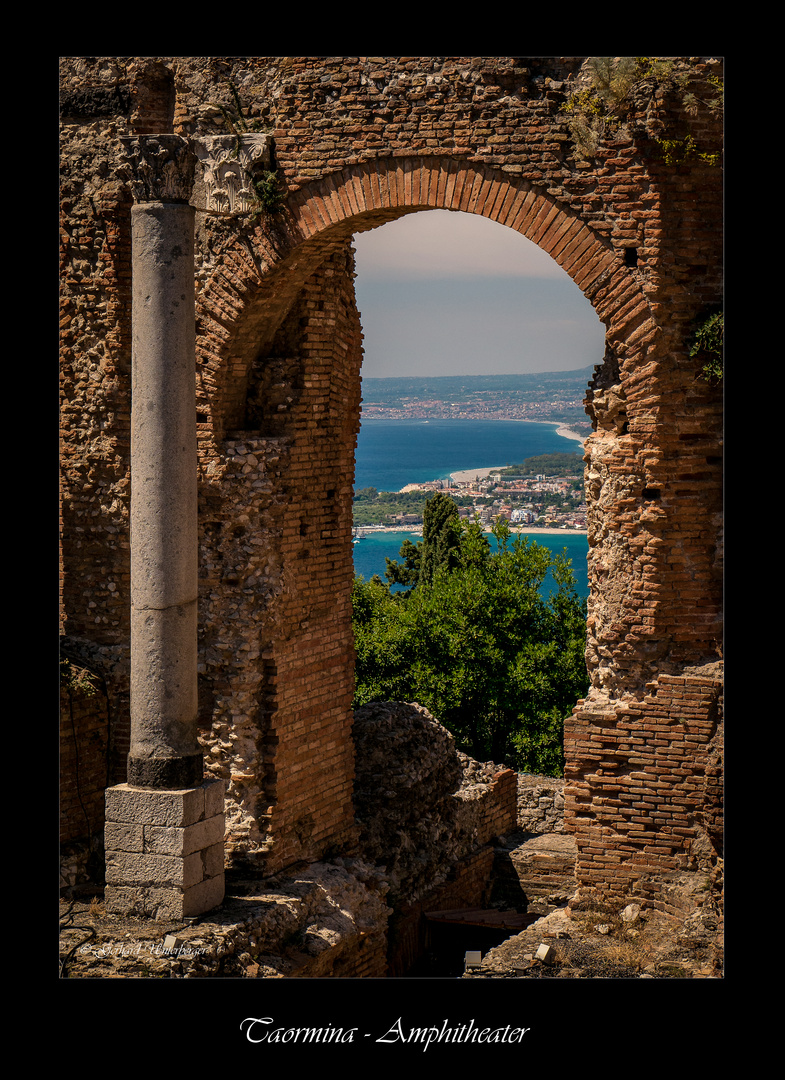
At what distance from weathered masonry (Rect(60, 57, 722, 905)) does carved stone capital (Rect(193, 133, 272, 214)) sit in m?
0.02

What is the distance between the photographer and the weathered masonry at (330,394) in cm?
854

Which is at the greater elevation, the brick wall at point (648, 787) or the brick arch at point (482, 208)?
the brick arch at point (482, 208)

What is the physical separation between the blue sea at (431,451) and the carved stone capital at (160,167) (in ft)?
183

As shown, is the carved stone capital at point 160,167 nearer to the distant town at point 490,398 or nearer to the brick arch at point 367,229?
the brick arch at point 367,229

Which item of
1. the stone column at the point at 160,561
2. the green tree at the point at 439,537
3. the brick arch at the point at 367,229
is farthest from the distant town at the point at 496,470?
the stone column at the point at 160,561

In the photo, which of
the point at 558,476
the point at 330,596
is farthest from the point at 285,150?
the point at 558,476

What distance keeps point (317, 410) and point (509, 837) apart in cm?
604

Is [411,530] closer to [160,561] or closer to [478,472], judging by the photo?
[478,472]

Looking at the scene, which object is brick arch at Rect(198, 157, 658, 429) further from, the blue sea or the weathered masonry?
the blue sea

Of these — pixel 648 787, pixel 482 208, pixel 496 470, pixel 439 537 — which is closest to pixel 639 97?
pixel 482 208

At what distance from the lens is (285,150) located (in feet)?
30.7

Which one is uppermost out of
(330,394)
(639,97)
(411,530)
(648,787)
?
(639,97)

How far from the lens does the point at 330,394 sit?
10.6 metres

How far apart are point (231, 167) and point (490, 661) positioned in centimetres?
1392
